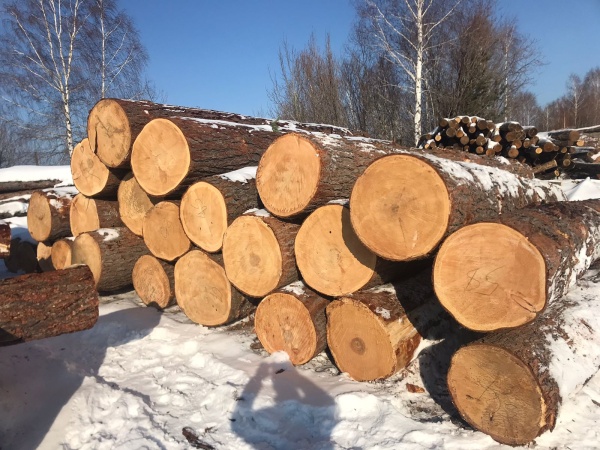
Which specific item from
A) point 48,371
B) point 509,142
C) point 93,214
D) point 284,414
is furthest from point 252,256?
point 509,142

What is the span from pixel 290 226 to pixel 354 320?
0.88 meters

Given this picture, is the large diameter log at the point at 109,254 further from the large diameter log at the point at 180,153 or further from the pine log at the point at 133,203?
the large diameter log at the point at 180,153

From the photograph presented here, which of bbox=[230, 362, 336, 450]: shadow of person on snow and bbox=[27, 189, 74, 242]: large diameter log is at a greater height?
bbox=[27, 189, 74, 242]: large diameter log

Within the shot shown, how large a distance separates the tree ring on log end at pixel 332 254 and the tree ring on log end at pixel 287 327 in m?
0.22

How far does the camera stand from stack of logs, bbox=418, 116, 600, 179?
303 inches

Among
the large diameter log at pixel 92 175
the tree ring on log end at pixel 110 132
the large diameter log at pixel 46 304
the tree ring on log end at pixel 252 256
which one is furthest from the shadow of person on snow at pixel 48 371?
the tree ring on log end at pixel 110 132

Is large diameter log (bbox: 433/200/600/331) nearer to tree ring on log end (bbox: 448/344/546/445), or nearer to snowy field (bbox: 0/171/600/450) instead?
tree ring on log end (bbox: 448/344/546/445)

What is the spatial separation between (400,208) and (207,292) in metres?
2.00

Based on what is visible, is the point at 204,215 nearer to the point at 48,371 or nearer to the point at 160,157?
the point at 160,157

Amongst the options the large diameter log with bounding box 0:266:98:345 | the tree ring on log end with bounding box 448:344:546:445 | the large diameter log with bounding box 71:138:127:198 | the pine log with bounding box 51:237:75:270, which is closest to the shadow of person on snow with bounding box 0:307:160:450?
the large diameter log with bounding box 0:266:98:345

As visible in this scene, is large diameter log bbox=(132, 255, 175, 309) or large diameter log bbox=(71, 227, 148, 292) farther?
large diameter log bbox=(71, 227, 148, 292)

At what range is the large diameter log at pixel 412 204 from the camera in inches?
89.8

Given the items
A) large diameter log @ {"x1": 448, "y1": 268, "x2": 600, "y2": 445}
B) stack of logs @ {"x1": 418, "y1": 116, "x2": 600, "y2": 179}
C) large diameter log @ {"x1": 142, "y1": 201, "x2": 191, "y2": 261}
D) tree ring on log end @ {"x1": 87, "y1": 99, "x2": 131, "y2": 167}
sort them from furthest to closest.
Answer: stack of logs @ {"x1": 418, "y1": 116, "x2": 600, "y2": 179}, tree ring on log end @ {"x1": 87, "y1": 99, "x2": 131, "y2": 167}, large diameter log @ {"x1": 142, "y1": 201, "x2": 191, "y2": 261}, large diameter log @ {"x1": 448, "y1": 268, "x2": 600, "y2": 445}

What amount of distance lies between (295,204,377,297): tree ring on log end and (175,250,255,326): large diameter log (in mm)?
834
